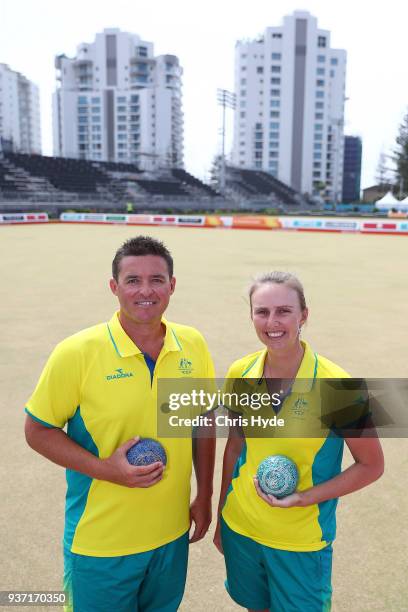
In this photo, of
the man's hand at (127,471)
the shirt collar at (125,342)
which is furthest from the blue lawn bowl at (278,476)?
the shirt collar at (125,342)

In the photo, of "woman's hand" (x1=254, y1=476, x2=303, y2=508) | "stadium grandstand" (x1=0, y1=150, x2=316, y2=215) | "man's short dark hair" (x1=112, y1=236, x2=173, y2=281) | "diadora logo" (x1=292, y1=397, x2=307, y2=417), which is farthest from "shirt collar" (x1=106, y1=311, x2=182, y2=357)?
"stadium grandstand" (x1=0, y1=150, x2=316, y2=215)

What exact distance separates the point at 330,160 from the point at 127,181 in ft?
210

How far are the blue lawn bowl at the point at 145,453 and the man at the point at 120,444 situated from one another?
1.5 inches

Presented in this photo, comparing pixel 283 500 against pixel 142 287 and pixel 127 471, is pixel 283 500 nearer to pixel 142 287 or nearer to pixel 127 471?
pixel 127 471

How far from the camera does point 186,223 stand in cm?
4609

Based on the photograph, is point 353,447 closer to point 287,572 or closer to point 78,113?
point 287,572

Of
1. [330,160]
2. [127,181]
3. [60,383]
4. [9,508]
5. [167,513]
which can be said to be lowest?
[9,508]

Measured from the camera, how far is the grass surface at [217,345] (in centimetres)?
340

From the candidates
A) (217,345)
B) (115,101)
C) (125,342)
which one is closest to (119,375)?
(125,342)

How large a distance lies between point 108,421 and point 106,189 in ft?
246

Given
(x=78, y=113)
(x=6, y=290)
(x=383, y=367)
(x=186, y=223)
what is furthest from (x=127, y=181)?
(x=383, y=367)

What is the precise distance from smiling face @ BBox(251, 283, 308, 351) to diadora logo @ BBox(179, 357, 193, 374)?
0.40 metres

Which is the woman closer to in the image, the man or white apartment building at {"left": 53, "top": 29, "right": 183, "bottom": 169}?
the man

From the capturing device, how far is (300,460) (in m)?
2.47
